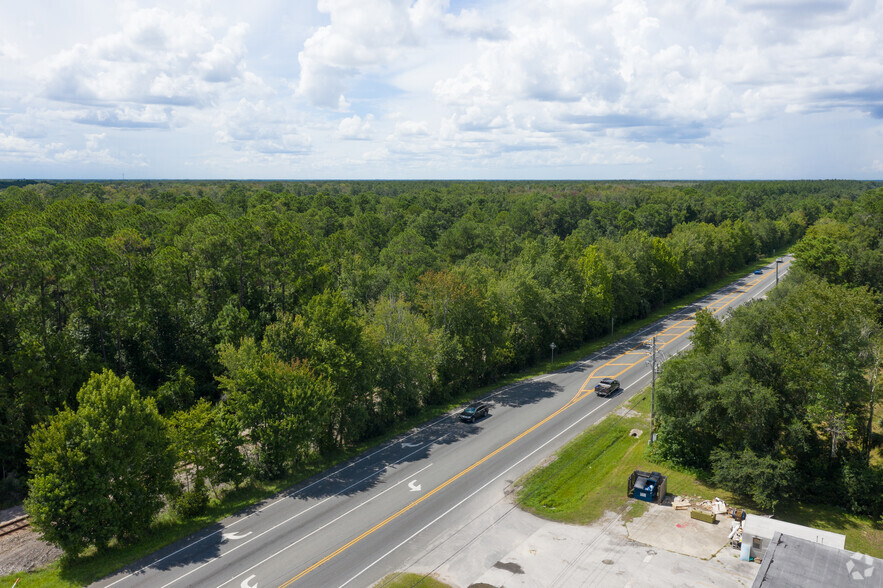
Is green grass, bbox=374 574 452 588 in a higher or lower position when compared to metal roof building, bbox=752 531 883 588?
lower

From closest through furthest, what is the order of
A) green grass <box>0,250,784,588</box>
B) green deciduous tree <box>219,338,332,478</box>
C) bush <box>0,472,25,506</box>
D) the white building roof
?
the white building roof, green grass <box>0,250,784,588</box>, green deciduous tree <box>219,338,332,478</box>, bush <box>0,472,25,506</box>

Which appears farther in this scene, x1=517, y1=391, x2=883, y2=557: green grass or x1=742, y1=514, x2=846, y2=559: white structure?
x1=517, y1=391, x2=883, y2=557: green grass

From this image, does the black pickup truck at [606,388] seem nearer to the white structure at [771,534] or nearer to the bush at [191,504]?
the white structure at [771,534]

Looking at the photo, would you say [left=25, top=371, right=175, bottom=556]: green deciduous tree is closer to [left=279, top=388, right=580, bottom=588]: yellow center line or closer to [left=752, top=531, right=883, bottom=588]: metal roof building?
[left=279, top=388, right=580, bottom=588]: yellow center line

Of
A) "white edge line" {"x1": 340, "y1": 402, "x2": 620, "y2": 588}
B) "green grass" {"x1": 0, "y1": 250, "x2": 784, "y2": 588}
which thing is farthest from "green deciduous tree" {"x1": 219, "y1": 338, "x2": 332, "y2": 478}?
"white edge line" {"x1": 340, "y1": 402, "x2": 620, "y2": 588}

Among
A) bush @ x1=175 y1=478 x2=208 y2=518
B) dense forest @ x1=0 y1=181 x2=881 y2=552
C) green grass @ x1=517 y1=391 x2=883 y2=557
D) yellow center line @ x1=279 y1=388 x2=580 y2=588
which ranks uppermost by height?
dense forest @ x1=0 y1=181 x2=881 y2=552

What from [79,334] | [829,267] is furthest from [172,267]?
[829,267]

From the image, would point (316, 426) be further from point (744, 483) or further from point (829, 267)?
point (829, 267)
